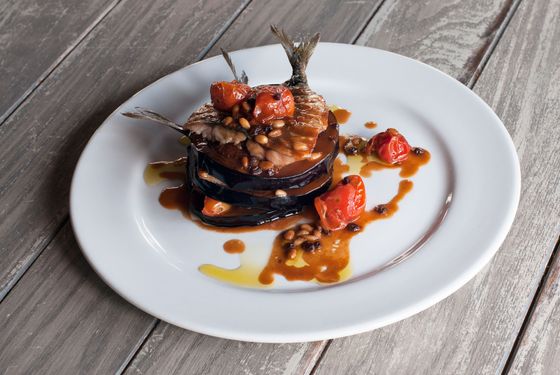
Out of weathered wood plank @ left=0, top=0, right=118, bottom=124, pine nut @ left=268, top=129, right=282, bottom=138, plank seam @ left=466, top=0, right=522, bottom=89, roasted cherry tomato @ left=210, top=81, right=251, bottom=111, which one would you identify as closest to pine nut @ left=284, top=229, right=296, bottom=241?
pine nut @ left=268, top=129, right=282, bottom=138

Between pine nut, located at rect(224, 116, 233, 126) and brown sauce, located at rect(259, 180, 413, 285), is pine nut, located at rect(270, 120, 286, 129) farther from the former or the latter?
brown sauce, located at rect(259, 180, 413, 285)

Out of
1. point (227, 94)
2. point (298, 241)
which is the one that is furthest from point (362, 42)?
→ point (298, 241)

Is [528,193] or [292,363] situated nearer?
[292,363]

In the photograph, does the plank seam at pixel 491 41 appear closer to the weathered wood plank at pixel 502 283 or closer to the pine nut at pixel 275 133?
the weathered wood plank at pixel 502 283

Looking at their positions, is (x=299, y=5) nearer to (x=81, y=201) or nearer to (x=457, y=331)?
(x=81, y=201)

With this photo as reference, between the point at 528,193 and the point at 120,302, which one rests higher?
the point at 120,302

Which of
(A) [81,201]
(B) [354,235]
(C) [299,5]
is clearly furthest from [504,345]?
(C) [299,5]

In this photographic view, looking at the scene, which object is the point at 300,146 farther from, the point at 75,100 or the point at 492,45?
the point at 492,45
